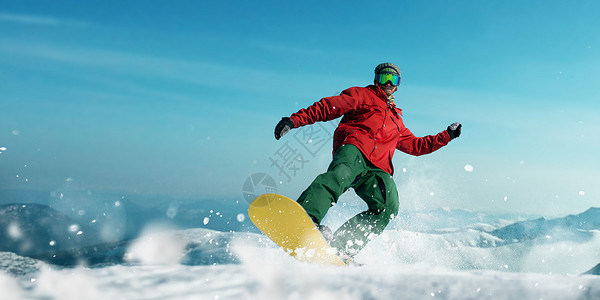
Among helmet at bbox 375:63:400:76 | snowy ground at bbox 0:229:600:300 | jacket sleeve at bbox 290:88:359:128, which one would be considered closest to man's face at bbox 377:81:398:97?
helmet at bbox 375:63:400:76

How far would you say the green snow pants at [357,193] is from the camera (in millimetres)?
3721

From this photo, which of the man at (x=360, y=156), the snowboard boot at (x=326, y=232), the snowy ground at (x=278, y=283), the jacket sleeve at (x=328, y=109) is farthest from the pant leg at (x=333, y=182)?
the snowy ground at (x=278, y=283)

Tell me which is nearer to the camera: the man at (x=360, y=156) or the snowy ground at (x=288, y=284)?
the snowy ground at (x=288, y=284)

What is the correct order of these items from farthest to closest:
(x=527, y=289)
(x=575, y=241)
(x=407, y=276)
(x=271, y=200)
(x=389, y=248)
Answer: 1. (x=575, y=241)
2. (x=389, y=248)
3. (x=271, y=200)
4. (x=407, y=276)
5. (x=527, y=289)

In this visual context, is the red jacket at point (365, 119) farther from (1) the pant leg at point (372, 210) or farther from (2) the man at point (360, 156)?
(1) the pant leg at point (372, 210)

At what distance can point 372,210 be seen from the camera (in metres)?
4.16

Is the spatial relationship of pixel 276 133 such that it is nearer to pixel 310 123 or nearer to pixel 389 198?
pixel 310 123

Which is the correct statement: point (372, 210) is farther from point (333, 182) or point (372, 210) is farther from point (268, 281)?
point (268, 281)

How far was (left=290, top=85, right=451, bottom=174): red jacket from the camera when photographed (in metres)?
3.95

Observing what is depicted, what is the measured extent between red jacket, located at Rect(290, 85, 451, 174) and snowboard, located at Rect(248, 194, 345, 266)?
80cm

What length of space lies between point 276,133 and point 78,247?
224cm

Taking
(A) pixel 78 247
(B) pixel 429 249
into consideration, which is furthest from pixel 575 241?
(A) pixel 78 247

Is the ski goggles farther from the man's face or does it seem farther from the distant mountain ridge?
the distant mountain ridge

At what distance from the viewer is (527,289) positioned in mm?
2270
